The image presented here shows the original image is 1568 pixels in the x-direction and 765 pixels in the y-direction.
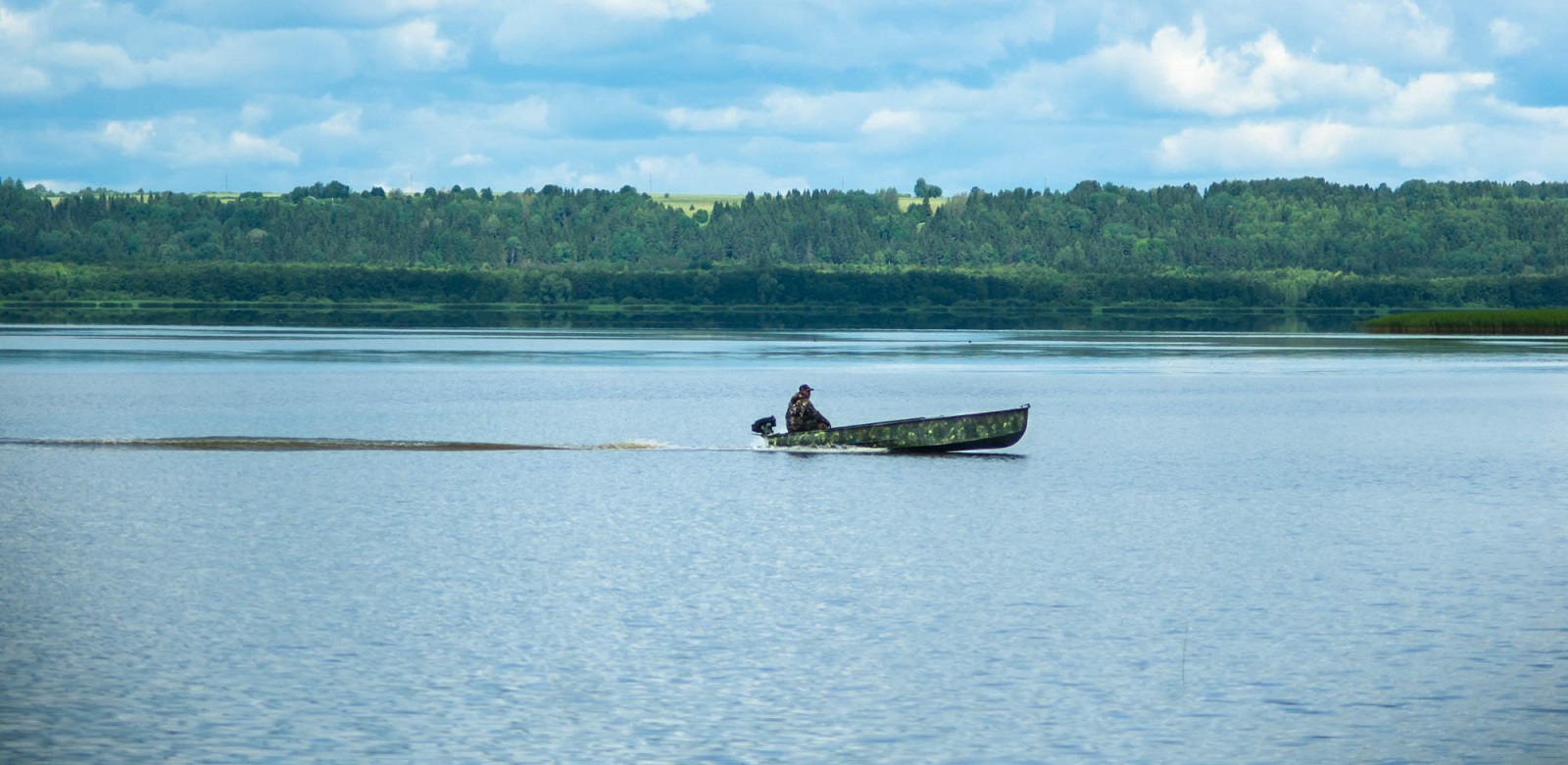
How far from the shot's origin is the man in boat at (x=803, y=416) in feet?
151

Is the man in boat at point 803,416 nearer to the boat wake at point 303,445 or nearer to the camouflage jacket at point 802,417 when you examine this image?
the camouflage jacket at point 802,417

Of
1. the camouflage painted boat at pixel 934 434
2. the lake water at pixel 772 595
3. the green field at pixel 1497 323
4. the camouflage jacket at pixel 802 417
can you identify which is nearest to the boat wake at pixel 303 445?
the lake water at pixel 772 595

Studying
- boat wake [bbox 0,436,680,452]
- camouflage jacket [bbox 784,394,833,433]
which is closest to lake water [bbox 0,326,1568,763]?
boat wake [bbox 0,436,680,452]

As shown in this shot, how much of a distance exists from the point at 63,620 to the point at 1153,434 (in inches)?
1519

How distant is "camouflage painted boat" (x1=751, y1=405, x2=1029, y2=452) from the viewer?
45062 millimetres

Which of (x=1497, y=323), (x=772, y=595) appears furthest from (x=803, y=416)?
(x=1497, y=323)

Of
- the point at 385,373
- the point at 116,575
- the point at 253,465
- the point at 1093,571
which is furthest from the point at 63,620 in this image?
the point at 385,373

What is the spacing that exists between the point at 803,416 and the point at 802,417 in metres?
0.03

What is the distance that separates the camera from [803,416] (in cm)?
4616

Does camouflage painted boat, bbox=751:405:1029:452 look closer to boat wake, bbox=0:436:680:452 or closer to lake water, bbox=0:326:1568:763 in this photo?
lake water, bbox=0:326:1568:763

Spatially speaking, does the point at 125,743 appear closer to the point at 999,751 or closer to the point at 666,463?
the point at 999,751

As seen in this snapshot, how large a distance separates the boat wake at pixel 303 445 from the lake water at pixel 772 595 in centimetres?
33

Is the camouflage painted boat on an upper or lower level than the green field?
lower

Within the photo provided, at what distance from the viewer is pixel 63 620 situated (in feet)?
73.9
